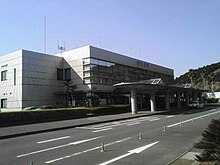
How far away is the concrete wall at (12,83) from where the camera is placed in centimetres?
4200

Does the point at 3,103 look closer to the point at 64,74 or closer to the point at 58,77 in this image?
the point at 58,77

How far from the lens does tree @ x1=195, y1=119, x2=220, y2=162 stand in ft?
18.1

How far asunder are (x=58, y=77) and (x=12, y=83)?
8152 millimetres

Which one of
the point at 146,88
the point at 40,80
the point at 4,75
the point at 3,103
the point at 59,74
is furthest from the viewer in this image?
the point at 59,74

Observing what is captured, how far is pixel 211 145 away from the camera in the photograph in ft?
18.8

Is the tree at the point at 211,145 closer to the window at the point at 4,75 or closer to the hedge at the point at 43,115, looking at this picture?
the hedge at the point at 43,115

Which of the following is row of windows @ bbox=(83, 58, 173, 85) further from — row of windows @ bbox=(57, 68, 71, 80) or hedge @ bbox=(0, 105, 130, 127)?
hedge @ bbox=(0, 105, 130, 127)

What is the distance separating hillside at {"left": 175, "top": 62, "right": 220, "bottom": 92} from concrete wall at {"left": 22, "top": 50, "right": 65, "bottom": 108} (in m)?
78.2

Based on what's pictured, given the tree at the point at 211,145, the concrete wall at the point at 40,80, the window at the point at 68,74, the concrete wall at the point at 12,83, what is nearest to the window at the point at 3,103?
the concrete wall at the point at 12,83

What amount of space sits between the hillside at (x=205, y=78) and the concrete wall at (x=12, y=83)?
84.0m

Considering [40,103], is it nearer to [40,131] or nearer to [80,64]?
[80,64]

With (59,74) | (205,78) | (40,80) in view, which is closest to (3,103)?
(40,80)

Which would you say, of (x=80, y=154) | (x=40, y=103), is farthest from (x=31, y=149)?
(x=40, y=103)

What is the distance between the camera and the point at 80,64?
4559 centimetres
